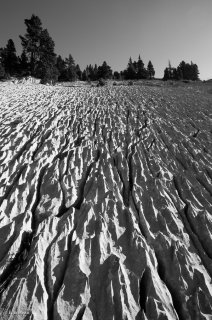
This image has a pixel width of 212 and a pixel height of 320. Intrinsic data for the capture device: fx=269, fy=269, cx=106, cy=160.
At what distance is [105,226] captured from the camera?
20.8 ft

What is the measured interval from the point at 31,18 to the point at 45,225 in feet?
208

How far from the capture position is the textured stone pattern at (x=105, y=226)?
15.4 feet

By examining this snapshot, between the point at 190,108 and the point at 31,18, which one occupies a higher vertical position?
the point at 31,18

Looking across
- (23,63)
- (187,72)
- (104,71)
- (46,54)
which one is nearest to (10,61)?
(23,63)

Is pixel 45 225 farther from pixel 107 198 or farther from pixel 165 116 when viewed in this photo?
pixel 165 116

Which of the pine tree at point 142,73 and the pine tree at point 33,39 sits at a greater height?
the pine tree at point 33,39

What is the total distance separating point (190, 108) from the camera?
18.7 meters

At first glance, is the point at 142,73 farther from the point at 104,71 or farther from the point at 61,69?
the point at 61,69

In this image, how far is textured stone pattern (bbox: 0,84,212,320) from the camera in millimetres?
4680

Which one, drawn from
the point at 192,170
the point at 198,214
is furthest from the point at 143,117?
the point at 198,214

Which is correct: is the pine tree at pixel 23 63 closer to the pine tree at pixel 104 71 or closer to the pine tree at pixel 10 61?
the pine tree at pixel 10 61

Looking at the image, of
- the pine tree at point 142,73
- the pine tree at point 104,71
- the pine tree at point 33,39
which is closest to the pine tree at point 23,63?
the pine tree at point 33,39

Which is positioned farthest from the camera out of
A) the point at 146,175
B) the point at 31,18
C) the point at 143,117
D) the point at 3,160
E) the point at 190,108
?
the point at 31,18

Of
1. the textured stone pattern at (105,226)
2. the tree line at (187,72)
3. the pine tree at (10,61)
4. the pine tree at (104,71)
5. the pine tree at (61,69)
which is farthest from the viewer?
the tree line at (187,72)
